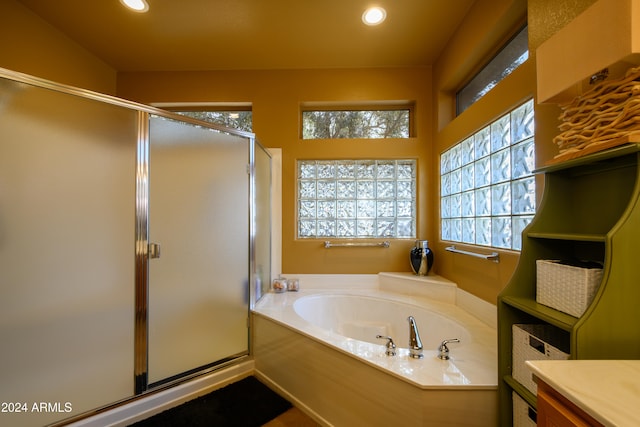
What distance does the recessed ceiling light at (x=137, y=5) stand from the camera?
1.66 meters

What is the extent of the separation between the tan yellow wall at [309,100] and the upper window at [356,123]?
0.13 m

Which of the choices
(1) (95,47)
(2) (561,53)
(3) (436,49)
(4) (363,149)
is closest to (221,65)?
(1) (95,47)

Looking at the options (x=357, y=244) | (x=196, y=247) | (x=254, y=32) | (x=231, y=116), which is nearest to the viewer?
(x=196, y=247)

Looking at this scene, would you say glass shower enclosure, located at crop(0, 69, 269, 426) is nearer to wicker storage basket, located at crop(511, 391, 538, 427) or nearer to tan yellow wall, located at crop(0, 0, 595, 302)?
tan yellow wall, located at crop(0, 0, 595, 302)

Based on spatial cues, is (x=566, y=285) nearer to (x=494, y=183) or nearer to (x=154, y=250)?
(x=494, y=183)

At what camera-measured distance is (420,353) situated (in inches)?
46.7

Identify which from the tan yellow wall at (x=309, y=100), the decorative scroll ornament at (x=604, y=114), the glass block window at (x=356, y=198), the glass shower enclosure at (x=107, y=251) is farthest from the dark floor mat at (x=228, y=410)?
the decorative scroll ornament at (x=604, y=114)

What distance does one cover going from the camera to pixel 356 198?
2.49m

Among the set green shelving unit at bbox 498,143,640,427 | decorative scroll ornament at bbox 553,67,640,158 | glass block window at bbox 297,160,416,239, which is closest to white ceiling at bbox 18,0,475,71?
glass block window at bbox 297,160,416,239

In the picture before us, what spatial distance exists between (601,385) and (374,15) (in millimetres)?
2154

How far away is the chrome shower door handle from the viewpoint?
4.93 ft

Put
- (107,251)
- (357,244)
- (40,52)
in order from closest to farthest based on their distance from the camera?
(107,251)
(40,52)
(357,244)

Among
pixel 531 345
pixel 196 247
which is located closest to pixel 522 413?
pixel 531 345

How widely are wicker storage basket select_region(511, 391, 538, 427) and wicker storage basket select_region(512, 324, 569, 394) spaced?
0.06 metres
